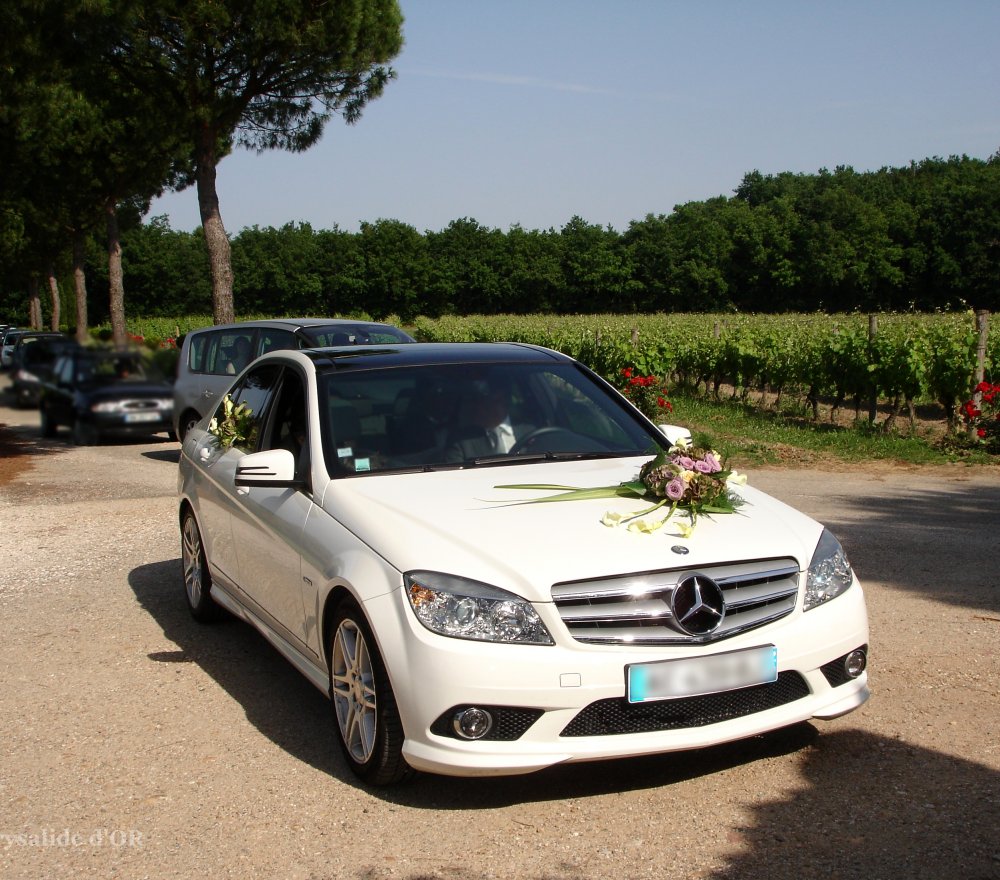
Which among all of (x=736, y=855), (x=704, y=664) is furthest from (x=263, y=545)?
(x=736, y=855)

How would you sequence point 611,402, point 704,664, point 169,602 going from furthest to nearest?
point 169,602 < point 611,402 < point 704,664

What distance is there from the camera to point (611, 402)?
18.6 ft

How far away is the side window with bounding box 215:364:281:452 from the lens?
5547mm

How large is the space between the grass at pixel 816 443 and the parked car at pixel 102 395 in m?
11.6

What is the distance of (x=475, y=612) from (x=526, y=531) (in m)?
0.43

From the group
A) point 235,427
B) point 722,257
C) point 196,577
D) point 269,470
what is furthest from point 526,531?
point 722,257

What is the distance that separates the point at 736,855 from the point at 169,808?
201 centimetres

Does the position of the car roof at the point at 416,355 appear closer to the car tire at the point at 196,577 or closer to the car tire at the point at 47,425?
the car tire at the point at 196,577

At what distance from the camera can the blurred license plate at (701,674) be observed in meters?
3.69

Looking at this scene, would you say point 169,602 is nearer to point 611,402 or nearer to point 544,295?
point 611,402

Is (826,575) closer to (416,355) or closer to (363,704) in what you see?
(363,704)

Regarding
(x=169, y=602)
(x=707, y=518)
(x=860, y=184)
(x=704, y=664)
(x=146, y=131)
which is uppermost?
(x=860, y=184)

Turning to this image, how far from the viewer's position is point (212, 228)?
490cm

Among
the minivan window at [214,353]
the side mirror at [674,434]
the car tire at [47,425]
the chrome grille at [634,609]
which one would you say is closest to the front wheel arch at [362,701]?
the chrome grille at [634,609]
